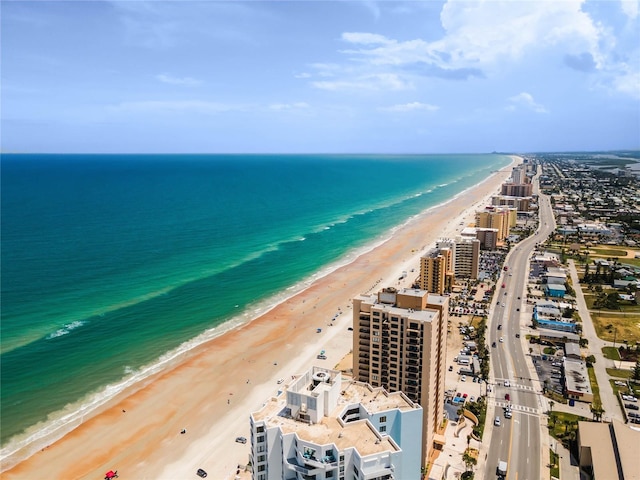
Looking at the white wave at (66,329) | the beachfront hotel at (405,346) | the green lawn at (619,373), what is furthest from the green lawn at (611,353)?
the white wave at (66,329)

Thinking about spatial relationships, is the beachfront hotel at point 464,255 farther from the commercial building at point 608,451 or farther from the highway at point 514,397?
the commercial building at point 608,451

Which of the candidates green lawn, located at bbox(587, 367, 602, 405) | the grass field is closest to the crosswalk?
green lawn, located at bbox(587, 367, 602, 405)

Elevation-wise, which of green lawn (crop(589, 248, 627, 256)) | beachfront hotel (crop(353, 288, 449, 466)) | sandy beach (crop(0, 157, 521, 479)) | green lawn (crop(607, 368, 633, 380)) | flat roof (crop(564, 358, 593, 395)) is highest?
beachfront hotel (crop(353, 288, 449, 466))

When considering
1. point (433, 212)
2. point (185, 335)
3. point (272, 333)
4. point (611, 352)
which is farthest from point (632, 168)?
point (185, 335)

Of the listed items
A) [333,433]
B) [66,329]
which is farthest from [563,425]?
[66,329]

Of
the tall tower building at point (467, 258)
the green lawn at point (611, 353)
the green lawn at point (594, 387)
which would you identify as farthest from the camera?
the tall tower building at point (467, 258)

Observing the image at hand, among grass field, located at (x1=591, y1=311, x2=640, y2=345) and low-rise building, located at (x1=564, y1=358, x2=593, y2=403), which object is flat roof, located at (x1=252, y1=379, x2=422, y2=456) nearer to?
low-rise building, located at (x1=564, y1=358, x2=593, y2=403)
